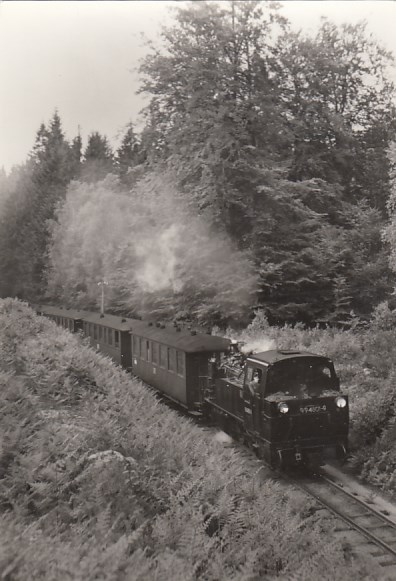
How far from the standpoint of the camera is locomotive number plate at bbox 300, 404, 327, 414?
10.9m

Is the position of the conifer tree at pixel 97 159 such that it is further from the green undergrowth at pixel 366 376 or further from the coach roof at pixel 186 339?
the coach roof at pixel 186 339

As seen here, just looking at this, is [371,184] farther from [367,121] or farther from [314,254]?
[314,254]

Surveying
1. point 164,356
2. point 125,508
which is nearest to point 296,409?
point 125,508

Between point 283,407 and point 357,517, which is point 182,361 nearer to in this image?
point 283,407

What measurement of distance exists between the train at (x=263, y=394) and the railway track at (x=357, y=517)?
616 mm

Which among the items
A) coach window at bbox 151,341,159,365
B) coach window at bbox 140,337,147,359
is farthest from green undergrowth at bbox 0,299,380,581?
coach window at bbox 140,337,147,359

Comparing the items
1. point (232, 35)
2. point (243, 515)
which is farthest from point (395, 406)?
point (232, 35)

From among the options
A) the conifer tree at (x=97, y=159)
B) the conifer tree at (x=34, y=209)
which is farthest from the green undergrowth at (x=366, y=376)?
the conifer tree at (x=97, y=159)

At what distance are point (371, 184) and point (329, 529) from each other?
24.6 meters

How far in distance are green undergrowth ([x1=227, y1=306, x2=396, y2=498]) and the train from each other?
85 cm

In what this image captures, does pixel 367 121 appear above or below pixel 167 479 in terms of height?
above

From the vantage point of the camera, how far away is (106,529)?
5.89 m

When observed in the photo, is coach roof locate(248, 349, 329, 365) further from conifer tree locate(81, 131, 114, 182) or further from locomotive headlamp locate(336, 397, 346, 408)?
conifer tree locate(81, 131, 114, 182)

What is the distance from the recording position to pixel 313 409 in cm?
1099
